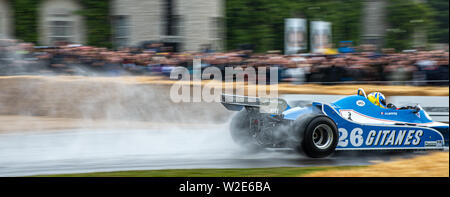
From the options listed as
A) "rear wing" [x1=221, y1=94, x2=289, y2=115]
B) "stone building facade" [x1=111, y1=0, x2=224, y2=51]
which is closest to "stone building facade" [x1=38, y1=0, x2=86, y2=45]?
"stone building facade" [x1=111, y1=0, x2=224, y2=51]

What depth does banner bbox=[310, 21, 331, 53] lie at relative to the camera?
1852 cm

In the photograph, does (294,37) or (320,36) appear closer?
(294,37)

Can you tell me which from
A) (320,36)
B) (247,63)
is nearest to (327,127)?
(247,63)

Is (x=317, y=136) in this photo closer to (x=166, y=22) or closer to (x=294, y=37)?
(x=294, y=37)

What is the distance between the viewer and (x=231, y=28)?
18.3 meters

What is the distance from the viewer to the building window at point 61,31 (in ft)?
57.4

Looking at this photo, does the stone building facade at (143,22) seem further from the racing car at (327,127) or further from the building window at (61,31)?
the racing car at (327,127)

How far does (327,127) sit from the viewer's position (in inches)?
297

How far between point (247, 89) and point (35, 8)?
29.4 feet

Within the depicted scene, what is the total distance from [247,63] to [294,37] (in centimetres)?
566

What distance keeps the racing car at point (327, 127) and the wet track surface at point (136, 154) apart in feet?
0.76

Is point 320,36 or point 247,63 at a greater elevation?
point 320,36

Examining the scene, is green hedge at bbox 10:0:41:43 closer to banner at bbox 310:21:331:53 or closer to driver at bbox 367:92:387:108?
banner at bbox 310:21:331:53

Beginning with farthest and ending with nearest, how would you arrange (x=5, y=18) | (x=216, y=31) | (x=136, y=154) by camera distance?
(x=216, y=31), (x=5, y=18), (x=136, y=154)
